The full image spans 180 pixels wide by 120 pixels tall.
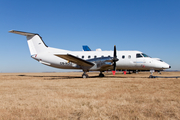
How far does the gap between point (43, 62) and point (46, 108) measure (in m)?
20.2

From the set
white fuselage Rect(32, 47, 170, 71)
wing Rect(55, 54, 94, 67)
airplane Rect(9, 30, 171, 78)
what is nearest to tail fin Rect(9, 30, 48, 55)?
airplane Rect(9, 30, 171, 78)

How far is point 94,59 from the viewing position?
72.0 ft

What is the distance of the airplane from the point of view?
20.7 meters

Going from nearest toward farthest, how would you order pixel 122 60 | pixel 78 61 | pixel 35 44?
1. pixel 78 61
2. pixel 122 60
3. pixel 35 44

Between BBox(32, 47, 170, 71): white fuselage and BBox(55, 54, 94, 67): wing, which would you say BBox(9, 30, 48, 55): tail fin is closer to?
BBox(32, 47, 170, 71): white fuselage

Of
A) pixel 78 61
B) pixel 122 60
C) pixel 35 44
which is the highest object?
pixel 35 44

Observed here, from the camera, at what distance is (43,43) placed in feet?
83.8

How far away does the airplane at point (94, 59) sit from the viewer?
67.8 feet

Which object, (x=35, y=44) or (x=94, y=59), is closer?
(x=94, y=59)

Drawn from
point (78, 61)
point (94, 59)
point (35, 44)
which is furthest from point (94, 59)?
point (35, 44)

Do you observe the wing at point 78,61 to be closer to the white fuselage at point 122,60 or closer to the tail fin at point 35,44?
the white fuselage at point 122,60

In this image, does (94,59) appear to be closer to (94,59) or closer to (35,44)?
(94,59)

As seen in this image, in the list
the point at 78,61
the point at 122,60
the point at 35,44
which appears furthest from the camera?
the point at 35,44

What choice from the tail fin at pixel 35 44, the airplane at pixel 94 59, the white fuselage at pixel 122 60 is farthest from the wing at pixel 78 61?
the tail fin at pixel 35 44
